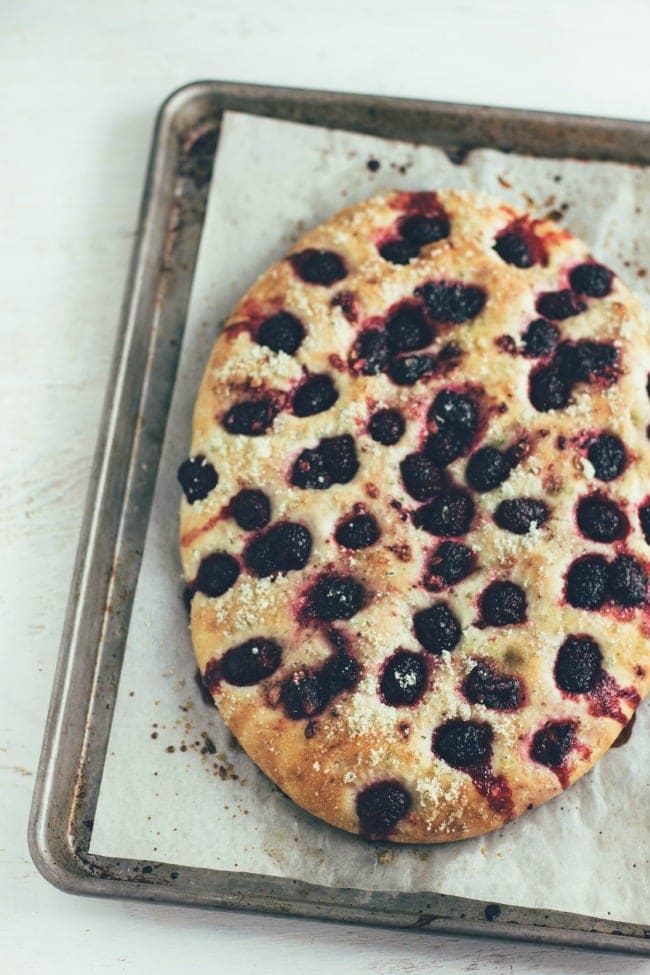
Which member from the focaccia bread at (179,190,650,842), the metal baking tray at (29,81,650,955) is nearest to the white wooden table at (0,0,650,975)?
the metal baking tray at (29,81,650,955)

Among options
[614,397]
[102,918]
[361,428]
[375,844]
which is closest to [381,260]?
[361,428]

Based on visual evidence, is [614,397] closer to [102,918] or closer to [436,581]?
[436,581]

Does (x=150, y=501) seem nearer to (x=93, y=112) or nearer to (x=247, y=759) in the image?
(x=247, y=759)

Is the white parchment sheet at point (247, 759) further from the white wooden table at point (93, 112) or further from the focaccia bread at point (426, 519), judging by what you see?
the white wooden table at point (93, 112)

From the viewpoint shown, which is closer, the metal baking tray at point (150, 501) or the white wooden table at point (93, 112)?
the metal baking tray at point (150, 501)

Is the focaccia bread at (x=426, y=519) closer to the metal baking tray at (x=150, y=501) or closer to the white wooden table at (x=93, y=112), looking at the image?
the metal baking tray at (x=150, y=501)

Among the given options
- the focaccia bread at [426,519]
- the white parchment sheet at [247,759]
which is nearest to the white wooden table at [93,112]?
the white parchment sheet at [247,759]
